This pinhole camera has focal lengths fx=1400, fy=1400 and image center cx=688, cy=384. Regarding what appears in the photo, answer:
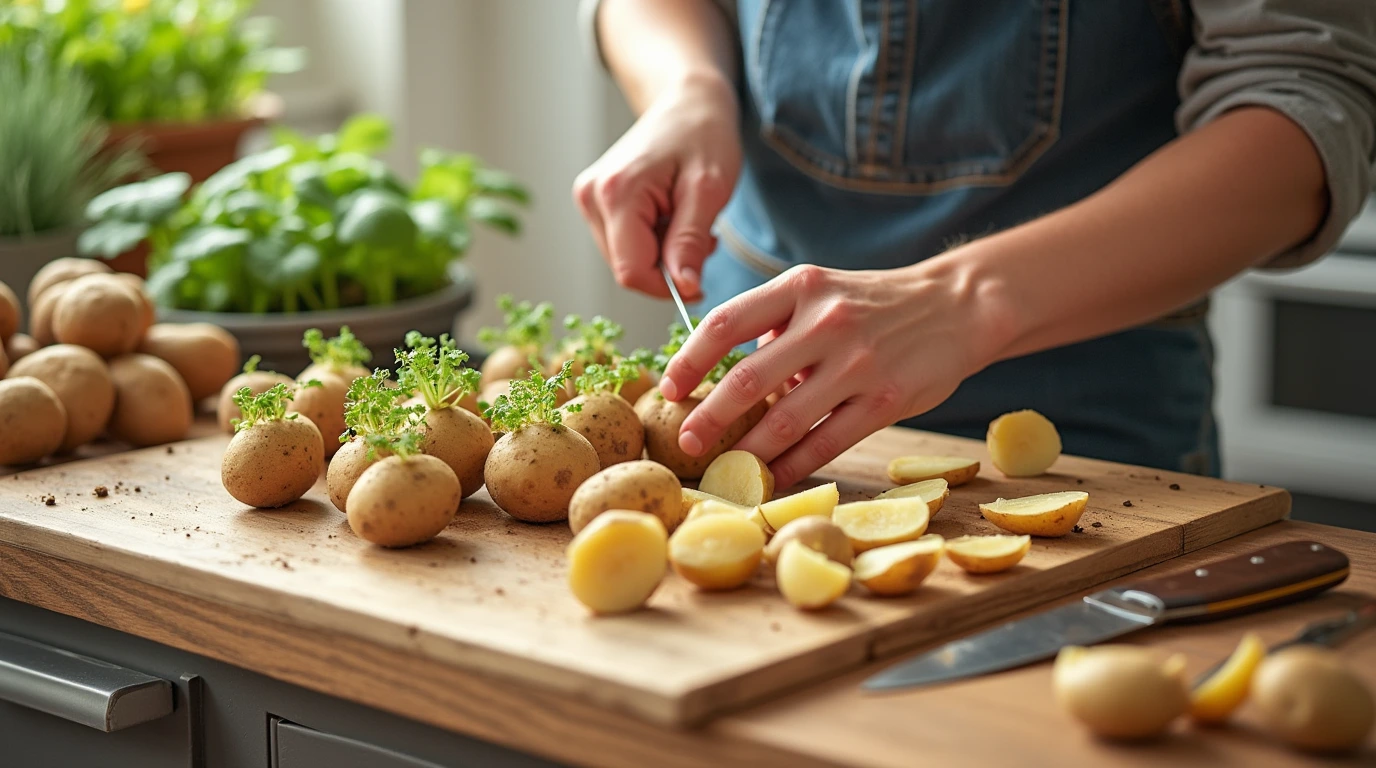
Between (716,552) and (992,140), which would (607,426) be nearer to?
(716,552)

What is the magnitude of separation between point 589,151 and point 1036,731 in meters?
2.73

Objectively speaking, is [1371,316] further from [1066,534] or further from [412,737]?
[412,737]

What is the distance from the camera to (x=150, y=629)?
42.0 inches

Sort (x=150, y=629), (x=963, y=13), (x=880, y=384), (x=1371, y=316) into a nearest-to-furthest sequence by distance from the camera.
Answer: (x=150, y=629)
(x=880, y=384)
(x=963, y=13)
(x=1371, y=316)

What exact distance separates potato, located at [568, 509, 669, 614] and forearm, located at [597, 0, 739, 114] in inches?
32.2

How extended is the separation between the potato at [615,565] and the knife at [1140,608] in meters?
0.16

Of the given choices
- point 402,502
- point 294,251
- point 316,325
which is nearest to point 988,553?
point 402,502

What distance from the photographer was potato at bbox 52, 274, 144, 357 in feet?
4.84

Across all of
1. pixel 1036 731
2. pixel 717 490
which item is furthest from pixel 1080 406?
pixel 1036 731

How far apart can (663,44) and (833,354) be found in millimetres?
682

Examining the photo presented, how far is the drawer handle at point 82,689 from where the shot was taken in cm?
104

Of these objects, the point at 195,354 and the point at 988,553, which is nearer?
the point at 988,553

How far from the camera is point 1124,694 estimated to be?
76 cm

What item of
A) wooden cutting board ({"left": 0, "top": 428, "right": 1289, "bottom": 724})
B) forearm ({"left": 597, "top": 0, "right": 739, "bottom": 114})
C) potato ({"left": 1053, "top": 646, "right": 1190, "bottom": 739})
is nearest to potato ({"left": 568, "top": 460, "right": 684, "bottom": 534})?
wooden cutting board ({"left": 0, "top": 428, "right": 1289, "bottom": 724})
